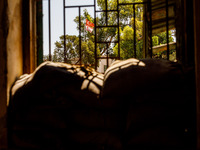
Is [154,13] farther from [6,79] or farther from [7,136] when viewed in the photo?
[7,136]

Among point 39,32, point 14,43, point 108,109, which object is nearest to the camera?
point 108,109

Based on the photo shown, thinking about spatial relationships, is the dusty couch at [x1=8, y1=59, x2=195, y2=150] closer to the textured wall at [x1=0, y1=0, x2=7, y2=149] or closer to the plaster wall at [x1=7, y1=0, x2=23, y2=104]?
the textured wall at [x1=0, y1=0, x2=7, y2=149]

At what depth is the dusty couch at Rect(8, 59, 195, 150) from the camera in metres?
1.27

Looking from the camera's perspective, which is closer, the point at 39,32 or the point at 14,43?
the point at 14,43

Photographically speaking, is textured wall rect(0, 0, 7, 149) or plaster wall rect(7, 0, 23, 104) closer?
textured wall rect(0, 0, 7, 149)

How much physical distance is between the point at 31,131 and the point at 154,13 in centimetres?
273

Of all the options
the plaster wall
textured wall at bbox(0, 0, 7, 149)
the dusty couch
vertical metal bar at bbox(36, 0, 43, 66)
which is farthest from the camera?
vertical metal bar at bbox(36, 0, 43, 66)

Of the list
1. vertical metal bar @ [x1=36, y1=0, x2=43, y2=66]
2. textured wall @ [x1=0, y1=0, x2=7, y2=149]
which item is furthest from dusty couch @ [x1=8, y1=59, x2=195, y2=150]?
vertical metal bar @ [x1=36, y1=0, x2=43, y2=66]

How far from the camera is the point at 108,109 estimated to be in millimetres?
1367

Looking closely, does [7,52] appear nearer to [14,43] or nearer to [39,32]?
[14,43]

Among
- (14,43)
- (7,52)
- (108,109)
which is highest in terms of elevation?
(14,43)

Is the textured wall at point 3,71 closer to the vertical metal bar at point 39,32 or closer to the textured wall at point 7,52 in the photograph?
the textured wall at point 7,52

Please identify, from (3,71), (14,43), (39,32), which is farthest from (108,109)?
(39,32)

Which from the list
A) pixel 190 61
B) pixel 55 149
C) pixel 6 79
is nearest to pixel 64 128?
pixel 55 149
